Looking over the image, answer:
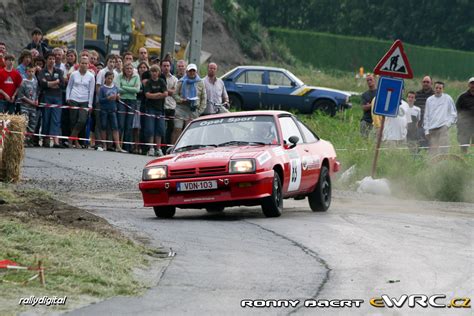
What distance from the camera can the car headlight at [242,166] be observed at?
14914mm

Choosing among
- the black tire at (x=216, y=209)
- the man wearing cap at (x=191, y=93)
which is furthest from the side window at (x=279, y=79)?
the black tire at (x=216, y=209)

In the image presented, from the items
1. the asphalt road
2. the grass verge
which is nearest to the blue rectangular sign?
the asphalt road

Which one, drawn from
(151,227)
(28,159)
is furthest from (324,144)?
(28,159)

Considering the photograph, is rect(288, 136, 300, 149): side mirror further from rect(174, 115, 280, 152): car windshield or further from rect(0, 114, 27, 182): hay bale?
rect(0, 114, 27, 182): hay bale

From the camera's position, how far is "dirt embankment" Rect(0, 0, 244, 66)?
60219 millimetres

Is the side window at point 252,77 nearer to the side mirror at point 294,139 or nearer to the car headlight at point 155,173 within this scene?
the side mirror at point 294,139

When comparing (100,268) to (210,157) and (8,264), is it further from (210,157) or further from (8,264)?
(210,157)

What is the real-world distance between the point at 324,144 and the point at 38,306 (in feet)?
31.5

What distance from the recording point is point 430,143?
25.2 meters

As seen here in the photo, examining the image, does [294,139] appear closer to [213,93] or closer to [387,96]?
[387,96]

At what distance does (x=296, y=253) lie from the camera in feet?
39.6

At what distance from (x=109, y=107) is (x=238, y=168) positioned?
434 inches

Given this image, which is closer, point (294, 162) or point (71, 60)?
point (294, 162)

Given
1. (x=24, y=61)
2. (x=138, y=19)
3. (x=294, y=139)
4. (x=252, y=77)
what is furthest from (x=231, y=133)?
(x=138, y=19)
